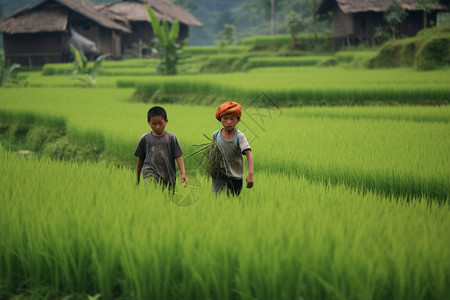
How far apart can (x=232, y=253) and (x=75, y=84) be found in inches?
545

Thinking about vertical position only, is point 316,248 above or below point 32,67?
below

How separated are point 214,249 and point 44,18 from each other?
78.9 ft

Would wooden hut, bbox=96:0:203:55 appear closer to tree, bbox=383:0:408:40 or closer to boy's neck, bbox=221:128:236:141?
tree, bbox=383:0:408:40

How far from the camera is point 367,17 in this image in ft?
74.7

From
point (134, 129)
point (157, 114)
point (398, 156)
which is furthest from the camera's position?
point (134, 129)

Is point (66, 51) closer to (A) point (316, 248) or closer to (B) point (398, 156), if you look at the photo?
(B) point (398, 156)

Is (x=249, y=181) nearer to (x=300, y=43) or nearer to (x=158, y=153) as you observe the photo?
(x=158, y=153)

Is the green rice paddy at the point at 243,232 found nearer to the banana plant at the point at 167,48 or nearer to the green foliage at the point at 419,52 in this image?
the green foliage at the point at 419,52

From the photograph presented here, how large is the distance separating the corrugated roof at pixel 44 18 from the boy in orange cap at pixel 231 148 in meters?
21.3

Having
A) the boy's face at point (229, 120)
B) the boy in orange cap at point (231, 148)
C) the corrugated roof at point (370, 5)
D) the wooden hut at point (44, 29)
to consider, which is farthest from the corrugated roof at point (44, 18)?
the boy's face at point (229, 120)

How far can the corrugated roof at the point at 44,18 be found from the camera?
878 inches

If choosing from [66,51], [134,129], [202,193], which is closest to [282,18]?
[66,51]

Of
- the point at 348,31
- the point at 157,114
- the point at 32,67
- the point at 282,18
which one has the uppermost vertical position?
the point at 282,18

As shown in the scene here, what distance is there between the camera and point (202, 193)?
9.31 feet
